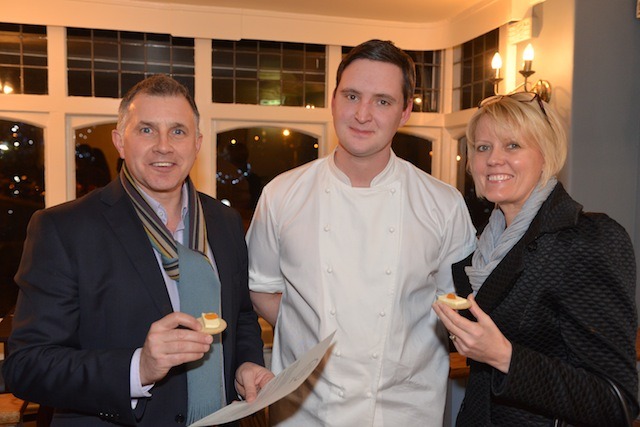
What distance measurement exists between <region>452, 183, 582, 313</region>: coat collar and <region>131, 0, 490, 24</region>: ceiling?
3.71 meters

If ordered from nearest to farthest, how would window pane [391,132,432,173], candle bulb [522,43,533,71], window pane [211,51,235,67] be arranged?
candle bulb [522,43,533,71], window pane [211,51,235,67], window pane [391,132,432,173]

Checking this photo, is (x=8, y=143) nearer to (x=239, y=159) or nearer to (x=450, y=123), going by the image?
(x=239, y=159)

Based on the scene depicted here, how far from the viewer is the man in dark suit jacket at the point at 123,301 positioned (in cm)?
139

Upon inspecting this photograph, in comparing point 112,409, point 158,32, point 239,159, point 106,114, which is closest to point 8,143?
point 106,114

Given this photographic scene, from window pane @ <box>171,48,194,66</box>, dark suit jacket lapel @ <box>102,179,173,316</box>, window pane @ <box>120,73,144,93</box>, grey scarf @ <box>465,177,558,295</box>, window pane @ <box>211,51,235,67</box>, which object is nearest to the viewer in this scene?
dark suit jacket lapel @ <box>102,179,173,316</box>

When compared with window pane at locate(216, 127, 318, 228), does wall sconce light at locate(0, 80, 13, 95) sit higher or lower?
higher

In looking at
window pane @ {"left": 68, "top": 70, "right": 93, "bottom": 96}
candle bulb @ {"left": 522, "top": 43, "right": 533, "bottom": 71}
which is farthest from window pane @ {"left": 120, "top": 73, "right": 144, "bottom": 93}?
candle bulb @ {"left": 522, "top": 43, "right": 533, "bottom": 71}

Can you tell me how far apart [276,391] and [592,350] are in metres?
0.82

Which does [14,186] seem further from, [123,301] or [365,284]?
[365,284]

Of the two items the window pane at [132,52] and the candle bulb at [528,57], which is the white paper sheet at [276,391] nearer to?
the candle bulb at [528,57]

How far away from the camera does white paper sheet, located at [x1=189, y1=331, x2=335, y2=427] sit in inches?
50.6

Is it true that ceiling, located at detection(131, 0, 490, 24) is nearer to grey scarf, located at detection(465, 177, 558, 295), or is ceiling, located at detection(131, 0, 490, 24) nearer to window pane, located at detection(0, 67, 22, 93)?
window pane, located at detection(0, 67, 22, 93)

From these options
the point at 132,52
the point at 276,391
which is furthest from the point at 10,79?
the point at 276,391

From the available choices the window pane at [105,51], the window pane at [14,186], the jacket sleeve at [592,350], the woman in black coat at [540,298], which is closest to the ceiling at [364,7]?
the window pane at [105,51]
